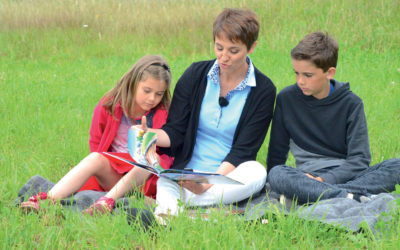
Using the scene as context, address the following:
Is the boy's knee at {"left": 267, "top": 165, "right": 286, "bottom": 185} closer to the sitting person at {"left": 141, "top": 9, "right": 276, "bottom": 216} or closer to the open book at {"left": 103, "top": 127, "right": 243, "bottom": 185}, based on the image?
the sitting person at {"left": 141, "top": 9, "right": 276, "bottom": 216}

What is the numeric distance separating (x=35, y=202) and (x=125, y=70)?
458 cm

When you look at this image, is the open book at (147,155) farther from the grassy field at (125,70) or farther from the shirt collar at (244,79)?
the shirt collar at (244,79)

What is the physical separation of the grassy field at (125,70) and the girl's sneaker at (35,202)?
7 cm

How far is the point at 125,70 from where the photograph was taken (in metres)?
7.86

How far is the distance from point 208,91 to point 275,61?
4090mm

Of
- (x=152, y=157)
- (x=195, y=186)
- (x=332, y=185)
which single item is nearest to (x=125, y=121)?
(x=152, y=157)

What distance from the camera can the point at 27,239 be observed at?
2.98 metres

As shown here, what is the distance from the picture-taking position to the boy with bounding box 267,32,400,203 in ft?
12.0

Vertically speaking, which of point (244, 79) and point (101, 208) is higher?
point (244, 79)

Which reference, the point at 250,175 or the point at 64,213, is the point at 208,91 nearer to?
the point at 250,175

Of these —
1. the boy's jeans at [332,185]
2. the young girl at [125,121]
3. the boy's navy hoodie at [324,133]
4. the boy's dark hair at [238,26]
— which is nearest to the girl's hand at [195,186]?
the young girl at [125,121]

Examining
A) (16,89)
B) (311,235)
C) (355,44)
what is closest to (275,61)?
(355,44)

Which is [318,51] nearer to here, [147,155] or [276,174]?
[276,174]

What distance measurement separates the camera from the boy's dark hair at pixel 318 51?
3.83m
